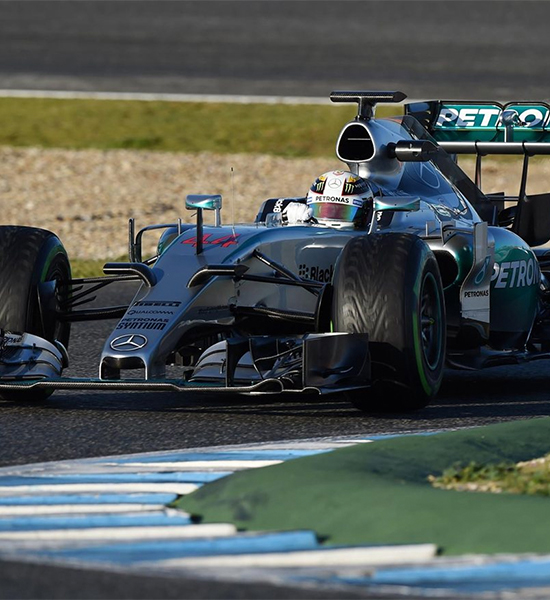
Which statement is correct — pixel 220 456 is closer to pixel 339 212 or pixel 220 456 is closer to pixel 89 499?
pixel 89 499

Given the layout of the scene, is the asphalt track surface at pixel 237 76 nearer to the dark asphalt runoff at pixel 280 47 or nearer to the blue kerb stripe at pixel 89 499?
the dark asphalt runoff at pixel 280 47

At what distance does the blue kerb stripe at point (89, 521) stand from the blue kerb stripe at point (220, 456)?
3.46ft

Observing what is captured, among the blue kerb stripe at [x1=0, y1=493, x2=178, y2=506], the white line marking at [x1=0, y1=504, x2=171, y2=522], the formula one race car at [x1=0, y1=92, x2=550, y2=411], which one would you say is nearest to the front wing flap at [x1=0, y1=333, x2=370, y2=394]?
the formula one race car at [x1=0, y1=92, x2=550, y2=411]

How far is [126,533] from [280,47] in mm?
22320

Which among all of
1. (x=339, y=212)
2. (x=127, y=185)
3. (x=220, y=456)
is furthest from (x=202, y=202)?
(x=127, y=185)

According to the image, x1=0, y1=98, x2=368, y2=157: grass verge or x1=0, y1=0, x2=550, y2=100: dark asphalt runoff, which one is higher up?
x1=0, y1=0, x2=550, y2=100: dark asphalt runoff

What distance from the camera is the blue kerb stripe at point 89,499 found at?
5.51m

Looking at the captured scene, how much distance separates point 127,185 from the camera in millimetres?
18312

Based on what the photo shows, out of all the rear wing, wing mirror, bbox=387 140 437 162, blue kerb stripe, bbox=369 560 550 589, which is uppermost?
the rear wing

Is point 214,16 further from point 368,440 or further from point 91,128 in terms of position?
point 368,440

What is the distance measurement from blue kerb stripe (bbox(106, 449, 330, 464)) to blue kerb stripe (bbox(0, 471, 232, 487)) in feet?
1.07

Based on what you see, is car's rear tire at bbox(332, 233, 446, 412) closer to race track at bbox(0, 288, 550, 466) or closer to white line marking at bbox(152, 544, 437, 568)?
race track at bbox(0, 288, 550, 466)

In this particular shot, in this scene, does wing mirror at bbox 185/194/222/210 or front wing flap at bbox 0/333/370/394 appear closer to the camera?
front wing flap at bbox 0/333/370/394

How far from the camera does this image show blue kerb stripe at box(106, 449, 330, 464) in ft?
20.8
